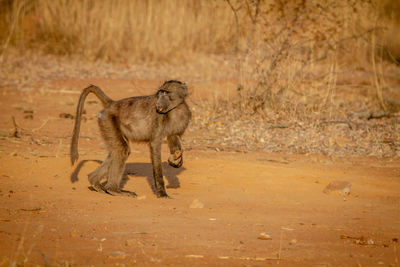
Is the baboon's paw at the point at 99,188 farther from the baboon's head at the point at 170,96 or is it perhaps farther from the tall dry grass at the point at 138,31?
the tall dry grass at the point at 138,31

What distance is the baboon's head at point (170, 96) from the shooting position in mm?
5957

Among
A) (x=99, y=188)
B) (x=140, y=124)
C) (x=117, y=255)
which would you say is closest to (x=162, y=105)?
(x=140, y=124)

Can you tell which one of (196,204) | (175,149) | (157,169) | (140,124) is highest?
(140,124)

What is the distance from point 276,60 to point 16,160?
5.10 metres

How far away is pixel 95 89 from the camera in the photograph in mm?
6133

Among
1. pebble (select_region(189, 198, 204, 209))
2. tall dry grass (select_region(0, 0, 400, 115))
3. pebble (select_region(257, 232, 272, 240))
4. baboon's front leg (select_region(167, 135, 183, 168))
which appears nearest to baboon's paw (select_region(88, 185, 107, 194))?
baboon's front leg (select_region(167, 135, 183, 168))

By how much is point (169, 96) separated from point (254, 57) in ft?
15.2

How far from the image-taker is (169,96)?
6.05 meters

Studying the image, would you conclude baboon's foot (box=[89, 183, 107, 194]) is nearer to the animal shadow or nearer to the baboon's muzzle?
the animal shadow

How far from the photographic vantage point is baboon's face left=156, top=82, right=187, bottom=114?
235 inches

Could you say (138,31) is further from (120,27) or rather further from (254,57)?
(254,57)

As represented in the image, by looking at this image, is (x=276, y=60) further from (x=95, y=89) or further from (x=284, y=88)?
(x=95, y=89)

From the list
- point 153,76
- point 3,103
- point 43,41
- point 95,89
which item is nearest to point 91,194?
point 95,89

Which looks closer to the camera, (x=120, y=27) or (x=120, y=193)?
(x=120, y=193)
